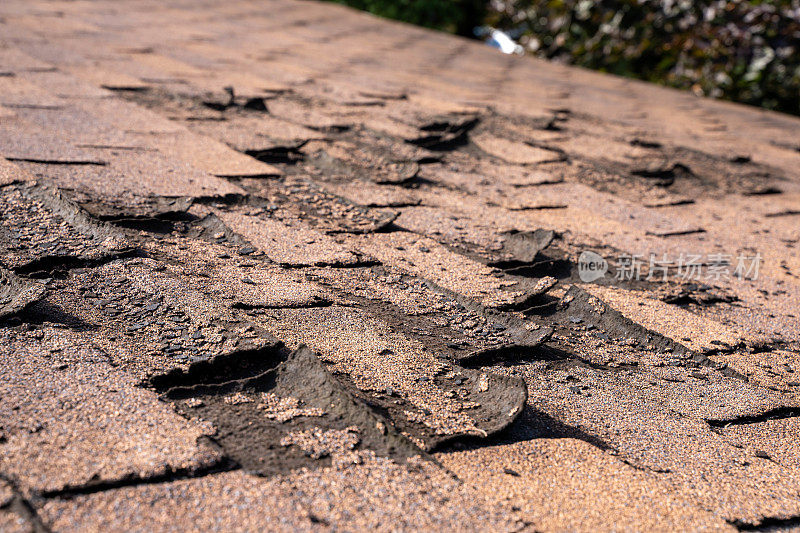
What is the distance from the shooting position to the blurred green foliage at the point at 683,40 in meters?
4.75

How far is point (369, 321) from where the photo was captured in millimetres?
1406

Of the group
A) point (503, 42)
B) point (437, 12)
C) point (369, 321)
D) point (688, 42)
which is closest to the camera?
point (369, 321)

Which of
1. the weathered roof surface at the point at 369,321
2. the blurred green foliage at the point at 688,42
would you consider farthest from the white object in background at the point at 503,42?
the weathered roof surface at the point at 369,321

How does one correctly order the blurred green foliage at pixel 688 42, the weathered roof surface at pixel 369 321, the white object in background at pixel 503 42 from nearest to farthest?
the weathered roof surface at pixel 369 321
the blurred green foliage at pixel 688 42
the white object in background at pixel 503 42

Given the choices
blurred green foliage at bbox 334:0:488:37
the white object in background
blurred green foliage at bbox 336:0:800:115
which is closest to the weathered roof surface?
blurred green foliage at bbox 336:0:800:115

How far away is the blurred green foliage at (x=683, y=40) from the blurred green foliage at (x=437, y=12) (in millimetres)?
747

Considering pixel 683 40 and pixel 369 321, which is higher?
pixel 683 40

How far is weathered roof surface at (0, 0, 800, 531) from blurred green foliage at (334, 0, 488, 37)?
4.84 metres

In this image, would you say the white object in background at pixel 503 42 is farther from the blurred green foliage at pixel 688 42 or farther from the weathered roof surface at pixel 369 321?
the weathered roof surface at pixel 369 321

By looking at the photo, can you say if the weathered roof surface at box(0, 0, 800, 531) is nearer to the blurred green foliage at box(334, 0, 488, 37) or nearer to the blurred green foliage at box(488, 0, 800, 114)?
the blurred green foliage at box(488, 0, 800, 114)

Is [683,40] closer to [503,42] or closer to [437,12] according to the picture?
[503,42]

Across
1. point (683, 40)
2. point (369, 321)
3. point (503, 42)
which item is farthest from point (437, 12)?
point (369, 321)

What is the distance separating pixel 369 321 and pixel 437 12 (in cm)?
679

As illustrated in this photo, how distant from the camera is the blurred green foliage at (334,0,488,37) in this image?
24.9ft
